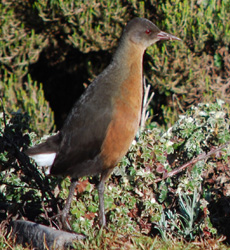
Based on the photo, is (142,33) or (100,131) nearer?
(100,131)

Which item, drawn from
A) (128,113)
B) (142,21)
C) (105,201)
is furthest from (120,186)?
(142,21)

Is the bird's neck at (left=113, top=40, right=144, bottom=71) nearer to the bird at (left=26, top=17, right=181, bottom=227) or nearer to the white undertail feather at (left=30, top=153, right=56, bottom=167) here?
the bird at (left=26, top=17, right=181, bottom=227)

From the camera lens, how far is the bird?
4.45m

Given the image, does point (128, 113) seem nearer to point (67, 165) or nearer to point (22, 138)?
point (67, 165)

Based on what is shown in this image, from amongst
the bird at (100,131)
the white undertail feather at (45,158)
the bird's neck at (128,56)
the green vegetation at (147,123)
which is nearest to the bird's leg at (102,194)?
the bird at (100,131)

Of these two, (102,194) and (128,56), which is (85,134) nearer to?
(102,194)

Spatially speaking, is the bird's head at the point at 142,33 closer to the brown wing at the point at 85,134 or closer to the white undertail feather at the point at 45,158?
the brown wing at the point at 85,134

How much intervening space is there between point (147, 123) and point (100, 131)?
127 inches

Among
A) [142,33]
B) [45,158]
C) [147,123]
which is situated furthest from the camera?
[147,123]

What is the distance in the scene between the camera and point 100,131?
4.44 meters

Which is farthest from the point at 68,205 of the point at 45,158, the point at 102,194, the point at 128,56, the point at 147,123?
the point at 147,123

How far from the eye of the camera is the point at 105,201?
4.95 metres

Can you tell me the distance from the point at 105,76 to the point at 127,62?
0.86 ft

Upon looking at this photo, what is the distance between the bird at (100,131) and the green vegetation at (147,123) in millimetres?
351
